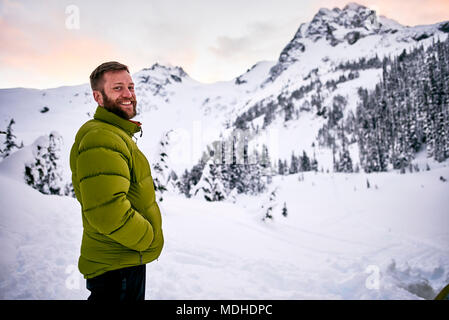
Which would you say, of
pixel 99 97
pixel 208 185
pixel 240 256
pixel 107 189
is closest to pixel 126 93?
pixel 99 97

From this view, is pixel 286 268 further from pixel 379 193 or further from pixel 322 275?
pixel 379 193

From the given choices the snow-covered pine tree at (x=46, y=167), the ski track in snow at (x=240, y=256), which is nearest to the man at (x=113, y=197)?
the ski track in snow at (x=240, y=256)

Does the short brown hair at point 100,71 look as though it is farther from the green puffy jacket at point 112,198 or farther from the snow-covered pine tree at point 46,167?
the snow-covered pine tree at point 46,167

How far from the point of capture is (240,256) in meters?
7.46

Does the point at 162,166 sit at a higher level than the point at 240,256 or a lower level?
higher

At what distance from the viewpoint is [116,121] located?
1890mm

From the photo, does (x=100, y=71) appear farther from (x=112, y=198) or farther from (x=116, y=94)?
(x=112, y=198)

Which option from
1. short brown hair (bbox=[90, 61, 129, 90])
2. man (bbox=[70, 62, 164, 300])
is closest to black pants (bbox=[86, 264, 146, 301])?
man (bbox=[70, 62, 164, 300])

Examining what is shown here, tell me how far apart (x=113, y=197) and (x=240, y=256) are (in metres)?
6.83

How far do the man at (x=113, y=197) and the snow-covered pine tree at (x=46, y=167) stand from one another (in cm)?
1406

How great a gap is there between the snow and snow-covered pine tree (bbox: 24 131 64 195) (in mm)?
1103

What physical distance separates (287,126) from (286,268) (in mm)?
116886

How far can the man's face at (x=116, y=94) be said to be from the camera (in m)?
1.96
